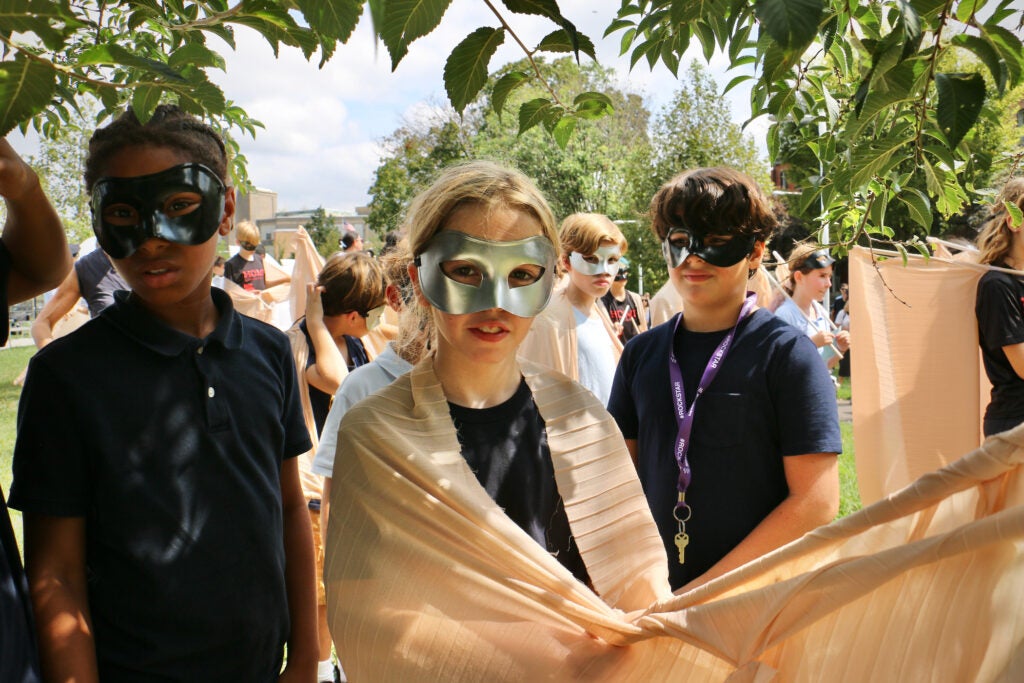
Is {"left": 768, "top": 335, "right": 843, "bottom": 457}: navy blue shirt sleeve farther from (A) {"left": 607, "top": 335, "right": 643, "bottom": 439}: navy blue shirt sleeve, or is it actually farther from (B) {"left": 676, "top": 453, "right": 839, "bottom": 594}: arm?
(A) {"left": 607, "top": 335, "right": 643, "bottom": 439}: navy blue shirt sleeve

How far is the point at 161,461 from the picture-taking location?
197 centimetres

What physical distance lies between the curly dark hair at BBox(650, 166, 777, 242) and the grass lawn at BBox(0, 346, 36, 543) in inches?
90.7

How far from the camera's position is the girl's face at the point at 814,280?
7.19 meters

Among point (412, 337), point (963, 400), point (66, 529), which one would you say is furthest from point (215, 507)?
point (963, 400)

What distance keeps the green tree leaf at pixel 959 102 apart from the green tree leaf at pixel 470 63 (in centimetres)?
76

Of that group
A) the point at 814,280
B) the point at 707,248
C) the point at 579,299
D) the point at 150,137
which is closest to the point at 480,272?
the point at 150,137

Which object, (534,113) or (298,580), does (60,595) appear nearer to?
(298,580)

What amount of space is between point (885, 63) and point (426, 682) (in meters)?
1.50

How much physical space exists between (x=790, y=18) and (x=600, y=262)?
4360 mm

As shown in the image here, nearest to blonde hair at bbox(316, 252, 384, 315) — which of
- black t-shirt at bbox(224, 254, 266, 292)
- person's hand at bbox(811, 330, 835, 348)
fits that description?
person's hand at bbox(811, 330, 835, 348)

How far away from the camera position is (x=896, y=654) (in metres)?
1.43

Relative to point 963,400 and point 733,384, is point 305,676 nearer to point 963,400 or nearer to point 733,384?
point 733,384

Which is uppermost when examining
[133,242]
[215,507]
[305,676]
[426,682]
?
[133,242]

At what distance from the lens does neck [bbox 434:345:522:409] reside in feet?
7.14
